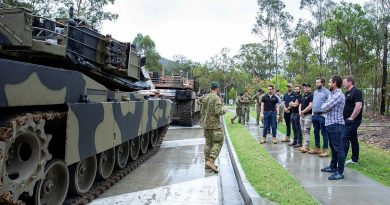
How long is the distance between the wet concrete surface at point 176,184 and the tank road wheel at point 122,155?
0.90ft

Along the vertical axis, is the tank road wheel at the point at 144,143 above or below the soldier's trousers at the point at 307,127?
below

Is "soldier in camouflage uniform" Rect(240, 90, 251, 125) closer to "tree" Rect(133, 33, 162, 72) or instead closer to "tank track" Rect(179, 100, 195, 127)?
"tank track" Rect(179, 100, 195, 127)

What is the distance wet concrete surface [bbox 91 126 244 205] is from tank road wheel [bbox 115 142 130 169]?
275mm

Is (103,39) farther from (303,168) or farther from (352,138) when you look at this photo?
(352,138)

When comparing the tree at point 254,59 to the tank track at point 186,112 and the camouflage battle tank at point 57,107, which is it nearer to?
the tank track at point 186,112

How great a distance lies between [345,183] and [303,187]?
74 centimetres

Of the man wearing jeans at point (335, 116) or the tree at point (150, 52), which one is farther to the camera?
the tree at point (150, 52)

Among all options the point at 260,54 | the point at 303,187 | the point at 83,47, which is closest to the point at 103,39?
the point at 83,47

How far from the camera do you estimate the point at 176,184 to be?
7328mm

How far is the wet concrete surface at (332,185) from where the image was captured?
5789 mm

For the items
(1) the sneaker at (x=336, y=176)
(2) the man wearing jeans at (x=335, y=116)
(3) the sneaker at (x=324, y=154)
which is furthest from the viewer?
(3) the sneaker at (x=324, y=154)

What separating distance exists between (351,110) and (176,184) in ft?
10.8

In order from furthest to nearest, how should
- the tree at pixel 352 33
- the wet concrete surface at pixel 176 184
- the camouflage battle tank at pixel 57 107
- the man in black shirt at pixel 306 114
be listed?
the tree at pixel 352 33, the man in black shirt at pixel 306 114, the wet concrete surface at pixel 176 184, the camouflage battle tank at pixel 57 107

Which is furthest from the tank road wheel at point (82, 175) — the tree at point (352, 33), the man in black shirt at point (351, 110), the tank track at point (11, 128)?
the tree at point (352, 33)
